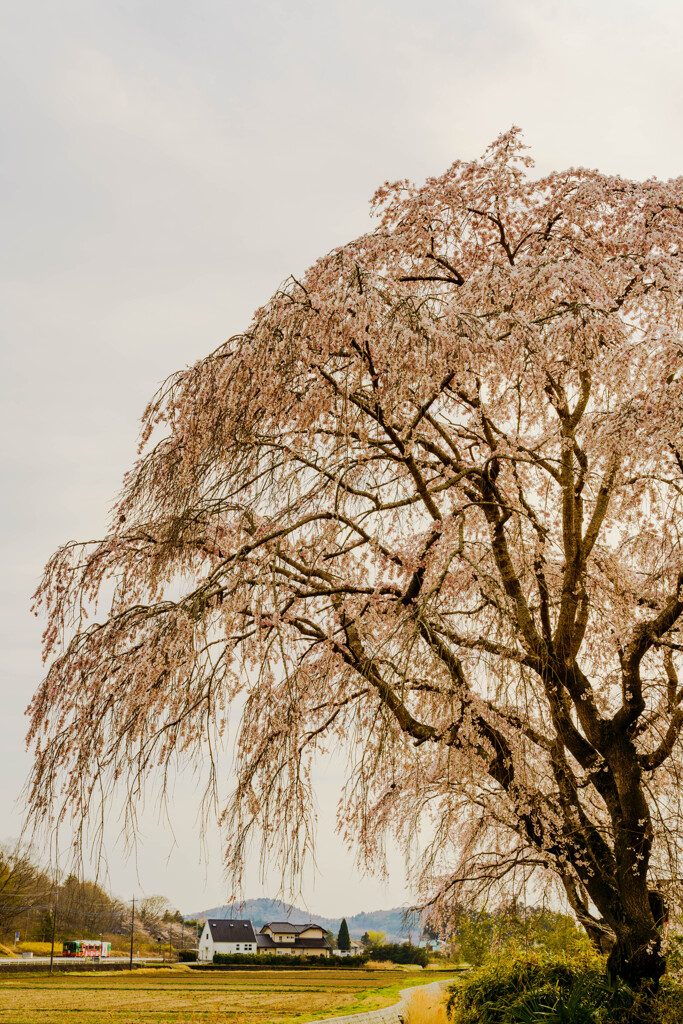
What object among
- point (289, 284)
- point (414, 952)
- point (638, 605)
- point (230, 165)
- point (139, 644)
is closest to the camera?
point (139, 644)

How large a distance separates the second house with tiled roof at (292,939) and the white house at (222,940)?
2889mm

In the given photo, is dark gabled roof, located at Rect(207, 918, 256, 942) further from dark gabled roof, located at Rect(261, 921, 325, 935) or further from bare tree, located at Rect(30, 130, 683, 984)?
bare tree, located at Rect(30, 130, 683, 984)

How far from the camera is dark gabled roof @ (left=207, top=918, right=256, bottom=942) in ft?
207

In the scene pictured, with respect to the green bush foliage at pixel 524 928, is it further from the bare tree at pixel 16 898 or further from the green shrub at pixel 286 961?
the green shrub at pixel 286 961

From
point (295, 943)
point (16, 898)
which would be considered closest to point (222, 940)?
point (295, 943)

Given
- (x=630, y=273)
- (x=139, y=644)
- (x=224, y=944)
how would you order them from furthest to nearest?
(x=224, y=944) < (x=630, y=273) < (x=139, y=644)

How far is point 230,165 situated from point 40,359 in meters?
3.02

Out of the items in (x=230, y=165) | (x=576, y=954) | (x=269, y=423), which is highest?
(x=230, y=165)

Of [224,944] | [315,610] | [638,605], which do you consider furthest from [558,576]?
[224,944]

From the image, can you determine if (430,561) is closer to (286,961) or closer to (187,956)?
(286,961)

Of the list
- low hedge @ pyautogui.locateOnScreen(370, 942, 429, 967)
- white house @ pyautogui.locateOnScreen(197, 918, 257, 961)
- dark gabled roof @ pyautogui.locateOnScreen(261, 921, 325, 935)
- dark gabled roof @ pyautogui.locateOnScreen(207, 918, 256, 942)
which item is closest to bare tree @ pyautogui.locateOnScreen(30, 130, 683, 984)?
low hedge @ pyautogui.locateOnScreen(370, 942, 429, 967)

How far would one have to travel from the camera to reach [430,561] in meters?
6.04

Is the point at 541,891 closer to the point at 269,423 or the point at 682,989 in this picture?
the point at 682,989

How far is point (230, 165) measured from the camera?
27.2 ft
